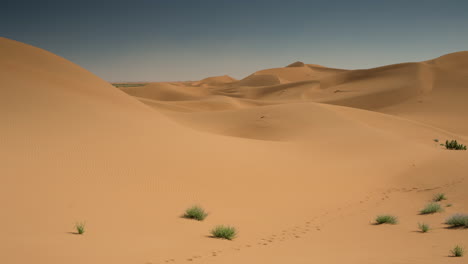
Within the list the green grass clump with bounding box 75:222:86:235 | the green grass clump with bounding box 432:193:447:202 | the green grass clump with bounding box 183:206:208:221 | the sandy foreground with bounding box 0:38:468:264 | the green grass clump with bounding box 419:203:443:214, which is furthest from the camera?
the green grass clump with bounding box 432:193:447:202

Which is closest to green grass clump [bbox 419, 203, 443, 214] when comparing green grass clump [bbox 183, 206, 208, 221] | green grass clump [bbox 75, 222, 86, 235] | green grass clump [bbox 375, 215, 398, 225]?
green grass clump [bbox 375, 215, 398, 225]

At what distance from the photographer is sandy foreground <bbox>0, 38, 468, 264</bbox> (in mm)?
5975

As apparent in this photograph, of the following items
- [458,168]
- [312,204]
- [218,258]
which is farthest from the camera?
[458,168]

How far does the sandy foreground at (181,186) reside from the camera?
19.6 feet

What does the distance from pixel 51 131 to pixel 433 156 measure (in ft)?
52.6

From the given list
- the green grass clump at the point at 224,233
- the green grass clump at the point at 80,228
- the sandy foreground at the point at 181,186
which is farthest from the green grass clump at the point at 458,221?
the green grass clump at the point at 80,228

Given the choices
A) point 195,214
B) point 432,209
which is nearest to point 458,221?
point 432,209

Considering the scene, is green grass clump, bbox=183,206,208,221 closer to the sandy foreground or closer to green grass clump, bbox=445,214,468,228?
the sandy foreground

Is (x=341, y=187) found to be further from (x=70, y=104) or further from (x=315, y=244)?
(x=70, y=104)

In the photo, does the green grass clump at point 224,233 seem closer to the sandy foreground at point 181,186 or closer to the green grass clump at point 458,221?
the sandy foreground at point 181,186

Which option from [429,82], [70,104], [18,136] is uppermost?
[429,82]

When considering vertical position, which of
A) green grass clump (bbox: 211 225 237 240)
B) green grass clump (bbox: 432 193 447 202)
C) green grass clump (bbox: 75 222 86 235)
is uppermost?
green grass clump (bbox: 75 222 86 235)

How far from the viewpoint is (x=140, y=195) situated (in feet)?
29.0

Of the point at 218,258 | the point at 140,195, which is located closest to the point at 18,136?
the point at 140,195
